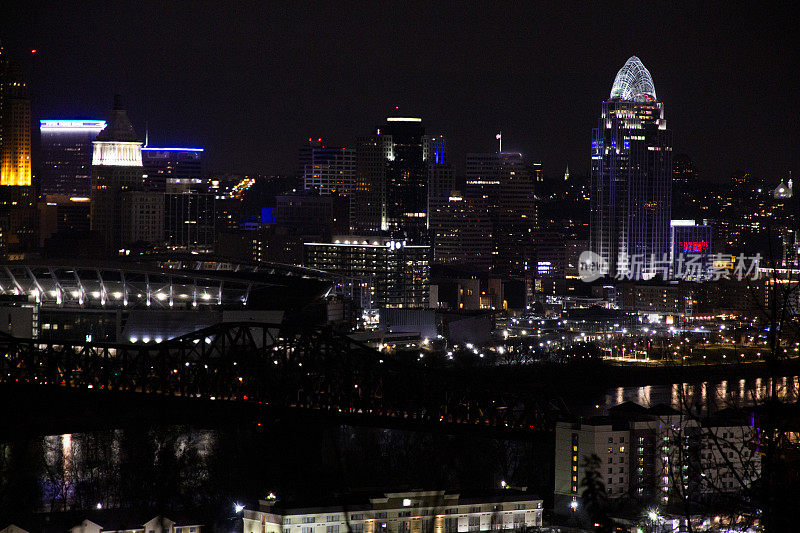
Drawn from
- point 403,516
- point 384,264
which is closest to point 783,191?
point 384,264

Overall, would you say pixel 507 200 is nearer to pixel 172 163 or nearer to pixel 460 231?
pixel 460 231

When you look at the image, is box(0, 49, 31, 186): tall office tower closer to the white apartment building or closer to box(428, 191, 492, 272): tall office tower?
box(428, 191, 492, 272): tall office tower

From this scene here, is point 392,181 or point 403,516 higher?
point 392,181

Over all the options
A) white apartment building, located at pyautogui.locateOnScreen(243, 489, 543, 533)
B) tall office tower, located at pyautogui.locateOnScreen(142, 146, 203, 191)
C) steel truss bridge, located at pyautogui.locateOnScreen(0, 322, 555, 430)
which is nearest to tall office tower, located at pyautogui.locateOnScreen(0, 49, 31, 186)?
tall office tower, located at pyautogui.locateOnScreen(142, 146, 203, 191)

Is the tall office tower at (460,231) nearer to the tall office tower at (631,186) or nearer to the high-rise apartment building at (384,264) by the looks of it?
the tall office tower at (631,186)

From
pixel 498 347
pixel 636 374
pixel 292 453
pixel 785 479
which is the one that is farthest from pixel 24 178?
pixel 785 479

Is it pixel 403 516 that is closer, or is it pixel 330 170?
pixel 403 516

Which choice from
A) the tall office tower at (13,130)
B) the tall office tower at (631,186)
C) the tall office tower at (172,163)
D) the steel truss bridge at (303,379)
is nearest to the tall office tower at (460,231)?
the tall office tower at (631,186)

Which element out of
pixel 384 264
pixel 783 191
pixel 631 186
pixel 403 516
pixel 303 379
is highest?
pixel 783 191
